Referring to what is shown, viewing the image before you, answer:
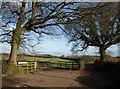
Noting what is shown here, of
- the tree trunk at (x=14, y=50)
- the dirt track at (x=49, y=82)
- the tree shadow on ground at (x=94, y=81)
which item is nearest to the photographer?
the dirt track at (x=49, y=82)

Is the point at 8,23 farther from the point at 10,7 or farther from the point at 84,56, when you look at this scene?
the point at 84,56

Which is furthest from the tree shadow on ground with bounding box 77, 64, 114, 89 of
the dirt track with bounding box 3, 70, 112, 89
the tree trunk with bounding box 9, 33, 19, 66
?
the tree trunk with bounding box 9, 33, 19, 66

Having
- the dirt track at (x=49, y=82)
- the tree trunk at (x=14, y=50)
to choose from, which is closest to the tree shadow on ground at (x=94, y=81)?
the dirt track at (x=49, y=82)

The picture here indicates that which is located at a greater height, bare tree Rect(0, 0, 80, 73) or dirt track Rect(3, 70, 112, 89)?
bare tree Rect(0, 0, 80, 73)

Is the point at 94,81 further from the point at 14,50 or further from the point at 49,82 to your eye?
the point at 14,50

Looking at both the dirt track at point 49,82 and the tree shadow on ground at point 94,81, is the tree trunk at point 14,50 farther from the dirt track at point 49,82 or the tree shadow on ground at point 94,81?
the tree shadow on ground at point 94,81

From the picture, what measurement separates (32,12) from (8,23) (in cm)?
242

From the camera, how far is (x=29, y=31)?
2120cm

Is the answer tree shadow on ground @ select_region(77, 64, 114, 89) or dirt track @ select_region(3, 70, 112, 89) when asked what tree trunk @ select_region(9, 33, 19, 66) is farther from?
tree shadow on ground @ select_region(77, 64, 114, 89)

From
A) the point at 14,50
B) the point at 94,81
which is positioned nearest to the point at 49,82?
the point at 94,81

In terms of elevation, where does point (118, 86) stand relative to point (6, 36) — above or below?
below

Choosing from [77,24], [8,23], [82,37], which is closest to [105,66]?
[82,37]

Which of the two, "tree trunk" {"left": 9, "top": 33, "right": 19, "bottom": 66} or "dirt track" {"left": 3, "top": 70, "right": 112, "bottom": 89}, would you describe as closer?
"dirt track" {"left": 3, "top": 70, "right": 112, "bottom": 89}

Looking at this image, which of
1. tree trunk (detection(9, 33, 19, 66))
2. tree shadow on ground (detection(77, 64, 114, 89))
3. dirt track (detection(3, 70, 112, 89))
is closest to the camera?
dirt track (detection(3, 70, 112, 89))
